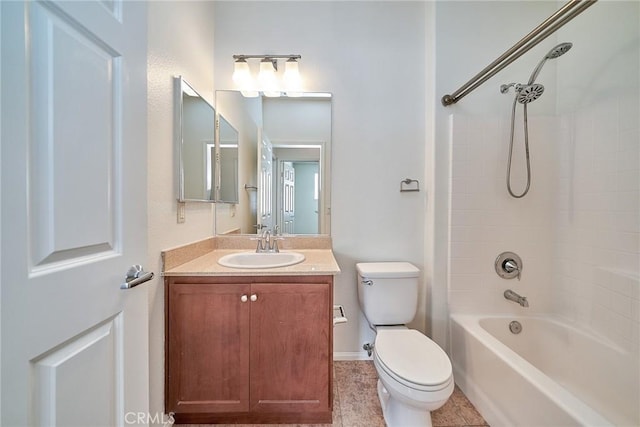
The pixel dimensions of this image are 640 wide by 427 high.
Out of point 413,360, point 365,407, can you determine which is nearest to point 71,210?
point 413,360

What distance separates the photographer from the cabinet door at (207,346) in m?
1.29

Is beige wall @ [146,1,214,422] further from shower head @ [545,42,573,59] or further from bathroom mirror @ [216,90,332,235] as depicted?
shower head @ [545,42,573,59]

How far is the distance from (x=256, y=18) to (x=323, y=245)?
1.70 m

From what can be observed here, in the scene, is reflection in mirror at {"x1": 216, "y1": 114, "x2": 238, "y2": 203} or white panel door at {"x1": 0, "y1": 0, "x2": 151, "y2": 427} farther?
reflection in mirror at {"x1": 216, "y1": 114, "x2": 238, "y2": 203}

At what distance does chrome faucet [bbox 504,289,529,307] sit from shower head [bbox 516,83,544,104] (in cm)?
122

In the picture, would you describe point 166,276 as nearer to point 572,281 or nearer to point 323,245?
point 323,245

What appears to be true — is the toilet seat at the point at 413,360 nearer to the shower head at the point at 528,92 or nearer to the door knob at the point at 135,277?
the door knob at the point at 135,277

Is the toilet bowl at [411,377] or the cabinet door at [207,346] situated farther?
the cabinet door at [207,346]

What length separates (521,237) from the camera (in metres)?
1.76

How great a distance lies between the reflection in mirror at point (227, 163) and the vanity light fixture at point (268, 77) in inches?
11.4

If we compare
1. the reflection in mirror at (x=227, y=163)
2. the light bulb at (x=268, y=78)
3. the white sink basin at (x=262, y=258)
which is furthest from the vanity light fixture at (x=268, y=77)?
the white sink basin at (x=262, y=258)

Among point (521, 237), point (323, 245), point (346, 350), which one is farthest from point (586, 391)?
point (323, 245)

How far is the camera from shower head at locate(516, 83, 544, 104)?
1454 millimetres

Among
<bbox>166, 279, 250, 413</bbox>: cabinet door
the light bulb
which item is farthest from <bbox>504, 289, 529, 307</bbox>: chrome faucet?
the light bulb
